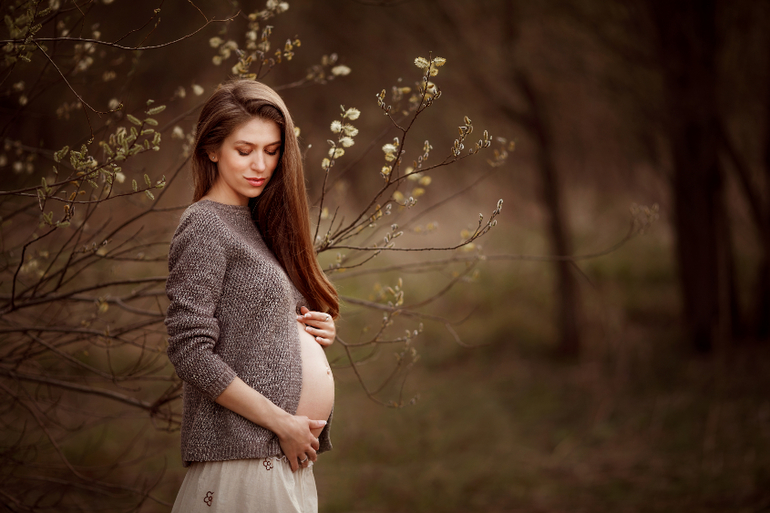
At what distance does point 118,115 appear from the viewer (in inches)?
106

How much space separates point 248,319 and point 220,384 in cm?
19

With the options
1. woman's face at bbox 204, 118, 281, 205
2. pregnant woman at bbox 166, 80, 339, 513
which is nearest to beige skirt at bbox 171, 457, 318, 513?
pregnant woman at bbox 166, 80, 339, 513

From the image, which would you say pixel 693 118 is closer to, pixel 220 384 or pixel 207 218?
pixel 207 218

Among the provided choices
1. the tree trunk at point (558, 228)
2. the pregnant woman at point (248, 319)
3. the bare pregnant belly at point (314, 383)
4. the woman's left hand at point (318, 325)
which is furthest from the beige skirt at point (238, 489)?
the tree trunk at point (558, 228)

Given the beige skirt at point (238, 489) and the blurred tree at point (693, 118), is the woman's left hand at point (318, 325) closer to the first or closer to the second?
the beige skirt at point (238, 489)

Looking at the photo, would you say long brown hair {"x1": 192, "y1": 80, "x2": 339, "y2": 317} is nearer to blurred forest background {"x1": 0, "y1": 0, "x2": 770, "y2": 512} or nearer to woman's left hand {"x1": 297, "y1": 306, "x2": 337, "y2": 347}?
woman's left hand {"x1": 297, "y1": 306, "x2": 337, "y2": 347}

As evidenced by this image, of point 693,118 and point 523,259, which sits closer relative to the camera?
point 523,259

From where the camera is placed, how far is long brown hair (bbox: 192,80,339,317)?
181 centimetres

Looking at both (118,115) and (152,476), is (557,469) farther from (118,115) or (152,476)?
(118,115)

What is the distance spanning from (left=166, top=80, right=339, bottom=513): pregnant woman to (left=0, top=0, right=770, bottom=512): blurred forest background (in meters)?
0.43

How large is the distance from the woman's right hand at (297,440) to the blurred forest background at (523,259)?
26.0 inches

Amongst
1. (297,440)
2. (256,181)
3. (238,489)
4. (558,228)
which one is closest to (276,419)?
(297,440)

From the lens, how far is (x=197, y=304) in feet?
5.33

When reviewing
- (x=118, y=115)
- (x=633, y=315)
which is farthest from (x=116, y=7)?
(x=633, y=315)
